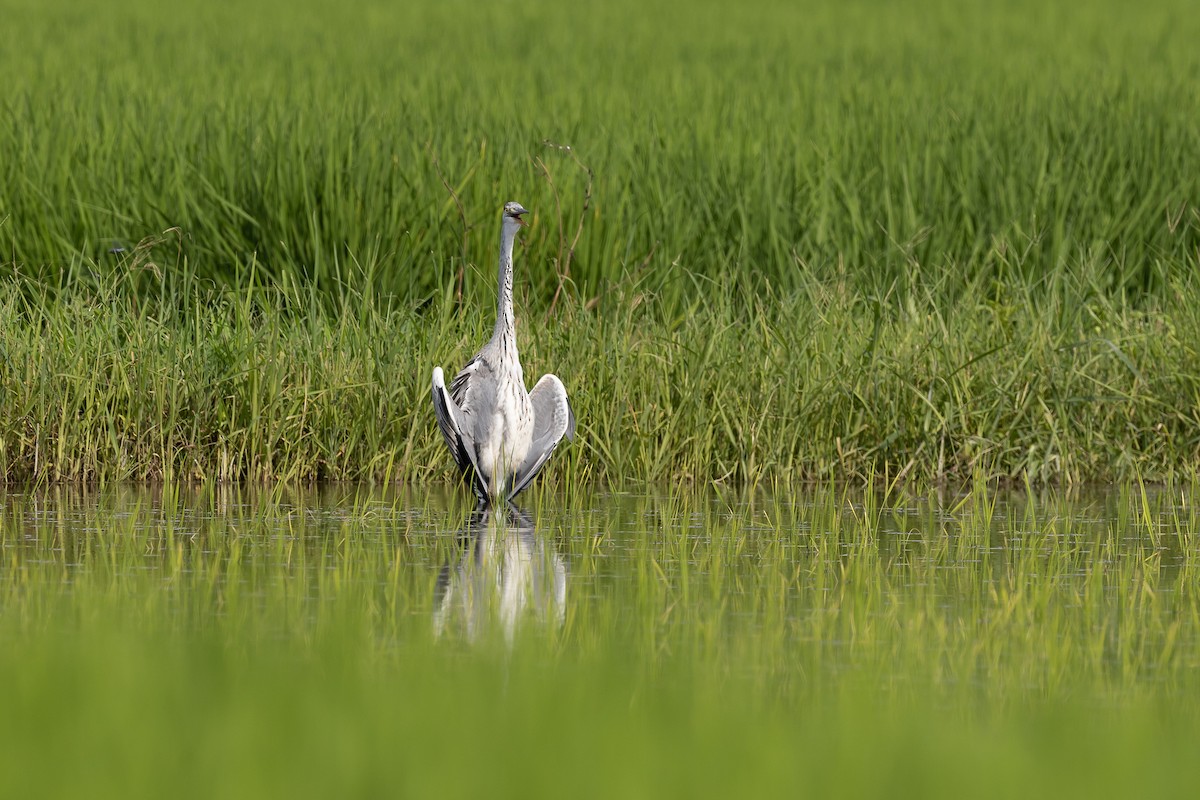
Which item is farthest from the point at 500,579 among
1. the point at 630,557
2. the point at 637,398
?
the point at 637,398

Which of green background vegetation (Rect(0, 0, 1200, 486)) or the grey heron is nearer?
the grey heron

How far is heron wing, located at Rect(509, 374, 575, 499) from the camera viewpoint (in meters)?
8.54

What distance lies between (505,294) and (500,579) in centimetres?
216

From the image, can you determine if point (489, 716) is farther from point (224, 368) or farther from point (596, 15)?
point (596, 15)

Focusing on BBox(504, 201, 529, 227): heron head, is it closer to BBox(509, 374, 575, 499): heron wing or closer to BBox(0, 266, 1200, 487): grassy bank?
BBox(509, 374, 575, 499): heron wing

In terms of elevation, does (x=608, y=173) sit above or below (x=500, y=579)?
above

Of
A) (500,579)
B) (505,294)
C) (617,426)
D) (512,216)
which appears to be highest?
(512,216)

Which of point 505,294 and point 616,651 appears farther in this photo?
point 505,294

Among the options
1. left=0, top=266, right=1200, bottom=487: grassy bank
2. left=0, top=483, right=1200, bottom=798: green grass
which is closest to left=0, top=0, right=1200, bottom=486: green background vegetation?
left=0, top=266, right=1200, bottom=487: grassy bank

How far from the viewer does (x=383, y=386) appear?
Result: 9.48 metres

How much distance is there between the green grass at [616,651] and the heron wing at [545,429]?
22 centimetres

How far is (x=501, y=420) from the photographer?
840cm

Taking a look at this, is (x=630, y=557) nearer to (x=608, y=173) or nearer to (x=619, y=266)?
(x=619, y=266)

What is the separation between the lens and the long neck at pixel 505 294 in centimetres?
857
